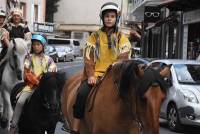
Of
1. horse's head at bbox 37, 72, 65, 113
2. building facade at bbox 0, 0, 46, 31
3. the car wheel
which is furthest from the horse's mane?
building facade at bbox 0, 0, 46, 31

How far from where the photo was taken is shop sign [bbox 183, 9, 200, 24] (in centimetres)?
3237

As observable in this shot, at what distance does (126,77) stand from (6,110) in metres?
5.12

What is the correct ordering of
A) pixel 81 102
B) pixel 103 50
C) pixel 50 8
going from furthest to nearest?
1. pixel 50 8
2. pixel 103 50
3. pixel 81 102

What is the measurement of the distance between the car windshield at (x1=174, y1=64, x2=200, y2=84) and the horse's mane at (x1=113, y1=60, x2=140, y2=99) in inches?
372

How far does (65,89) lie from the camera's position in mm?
8297

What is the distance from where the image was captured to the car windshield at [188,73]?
1529 cm

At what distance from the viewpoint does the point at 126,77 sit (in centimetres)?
571

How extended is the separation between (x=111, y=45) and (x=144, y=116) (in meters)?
1.72

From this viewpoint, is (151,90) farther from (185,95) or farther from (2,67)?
(185,95)

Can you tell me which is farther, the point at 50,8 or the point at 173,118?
the point at 50,8

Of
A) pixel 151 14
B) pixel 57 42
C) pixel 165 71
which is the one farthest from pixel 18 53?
pixel 57 42

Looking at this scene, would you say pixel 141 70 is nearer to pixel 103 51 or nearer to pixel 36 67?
pixel 103 51

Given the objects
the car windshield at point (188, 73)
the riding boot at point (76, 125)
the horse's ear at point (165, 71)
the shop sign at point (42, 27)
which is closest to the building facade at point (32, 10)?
the shop sign at point (42, 27)

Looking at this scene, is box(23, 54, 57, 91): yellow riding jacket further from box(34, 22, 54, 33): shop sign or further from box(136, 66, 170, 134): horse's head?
box(34, 22, 54, 33): shop sign
